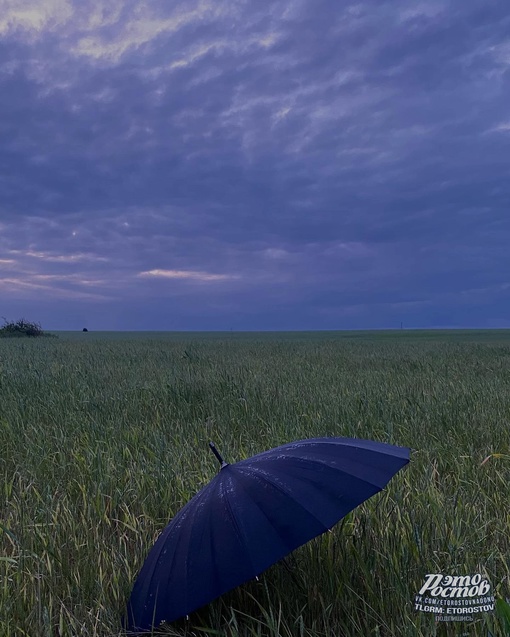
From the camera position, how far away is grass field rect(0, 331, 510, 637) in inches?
74.2

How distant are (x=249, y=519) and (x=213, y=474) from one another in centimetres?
174

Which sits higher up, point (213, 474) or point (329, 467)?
point (329, 467)

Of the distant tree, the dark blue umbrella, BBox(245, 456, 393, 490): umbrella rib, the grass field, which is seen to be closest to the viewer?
the dark blue umbrella

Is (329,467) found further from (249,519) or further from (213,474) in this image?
(213,474)

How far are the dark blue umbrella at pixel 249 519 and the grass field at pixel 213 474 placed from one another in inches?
8.8

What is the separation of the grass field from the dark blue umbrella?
223 millimetres

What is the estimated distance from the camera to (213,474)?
326 centimetres

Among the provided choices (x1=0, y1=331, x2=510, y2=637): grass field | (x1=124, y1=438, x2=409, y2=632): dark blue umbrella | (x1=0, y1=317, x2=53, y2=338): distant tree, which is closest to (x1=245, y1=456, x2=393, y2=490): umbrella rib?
(x1=124, y1=438, x2=409, y2=632): dark blue umbrella

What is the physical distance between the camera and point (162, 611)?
1.59 metres

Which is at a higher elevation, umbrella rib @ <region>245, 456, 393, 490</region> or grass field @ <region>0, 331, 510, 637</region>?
umbrella rib @ <region>245, 456, 393, 490</region>

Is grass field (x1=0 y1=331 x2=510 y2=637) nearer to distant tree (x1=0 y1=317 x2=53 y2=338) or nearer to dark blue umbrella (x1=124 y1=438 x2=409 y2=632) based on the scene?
dark blue umbrella (x1=124 y1=438 x2=409 y2=632)

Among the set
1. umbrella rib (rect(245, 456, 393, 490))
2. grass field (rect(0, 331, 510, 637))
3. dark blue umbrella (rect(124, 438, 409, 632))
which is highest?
umbrella rib (rect(245, 456, 393, 490))

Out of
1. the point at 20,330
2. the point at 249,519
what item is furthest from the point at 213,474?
the point at 20,330

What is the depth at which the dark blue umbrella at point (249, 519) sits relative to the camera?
1.50 metres
